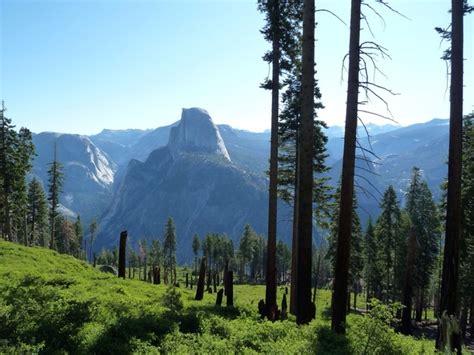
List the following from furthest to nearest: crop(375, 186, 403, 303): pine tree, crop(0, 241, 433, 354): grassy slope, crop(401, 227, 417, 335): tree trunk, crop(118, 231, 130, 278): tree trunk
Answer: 1. crop(375, 186, 403, 303): pine tree
2. crop(401, 227, 417, 335): tree trunk
3. crop(118, 231, 130, 278): tree trunk
4. crop(0, 241, 433, 354): grassy slope

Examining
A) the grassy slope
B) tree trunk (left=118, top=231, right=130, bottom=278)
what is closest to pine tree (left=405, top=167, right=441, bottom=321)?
tree trunk (left=118, top=231, right=130, bottom=278)

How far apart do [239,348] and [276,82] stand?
1269 cm

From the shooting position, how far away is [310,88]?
12.1m

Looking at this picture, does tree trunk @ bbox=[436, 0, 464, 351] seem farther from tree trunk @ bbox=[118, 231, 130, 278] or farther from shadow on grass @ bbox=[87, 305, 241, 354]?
tree trunk @ bbox=[118, 231, 130, 278]

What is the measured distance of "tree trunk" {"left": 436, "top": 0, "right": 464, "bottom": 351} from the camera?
12297 millimetres

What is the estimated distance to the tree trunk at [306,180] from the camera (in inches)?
464

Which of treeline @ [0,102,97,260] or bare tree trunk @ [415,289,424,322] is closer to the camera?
treeline @ [0,102,97,260]

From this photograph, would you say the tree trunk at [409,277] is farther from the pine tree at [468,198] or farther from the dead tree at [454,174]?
the dead tree at [454,174]

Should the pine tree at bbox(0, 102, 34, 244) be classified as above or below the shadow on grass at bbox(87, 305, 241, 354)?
above

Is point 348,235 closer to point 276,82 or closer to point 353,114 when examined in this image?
point 353,114

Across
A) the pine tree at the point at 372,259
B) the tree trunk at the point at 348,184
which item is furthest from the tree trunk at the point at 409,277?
the pine tree at the point at 372,259

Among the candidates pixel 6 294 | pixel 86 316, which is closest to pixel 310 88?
pixel 86 316

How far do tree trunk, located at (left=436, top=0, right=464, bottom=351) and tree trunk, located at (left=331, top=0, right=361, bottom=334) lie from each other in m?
3.26

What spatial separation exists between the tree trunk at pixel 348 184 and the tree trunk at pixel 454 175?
128 inches
